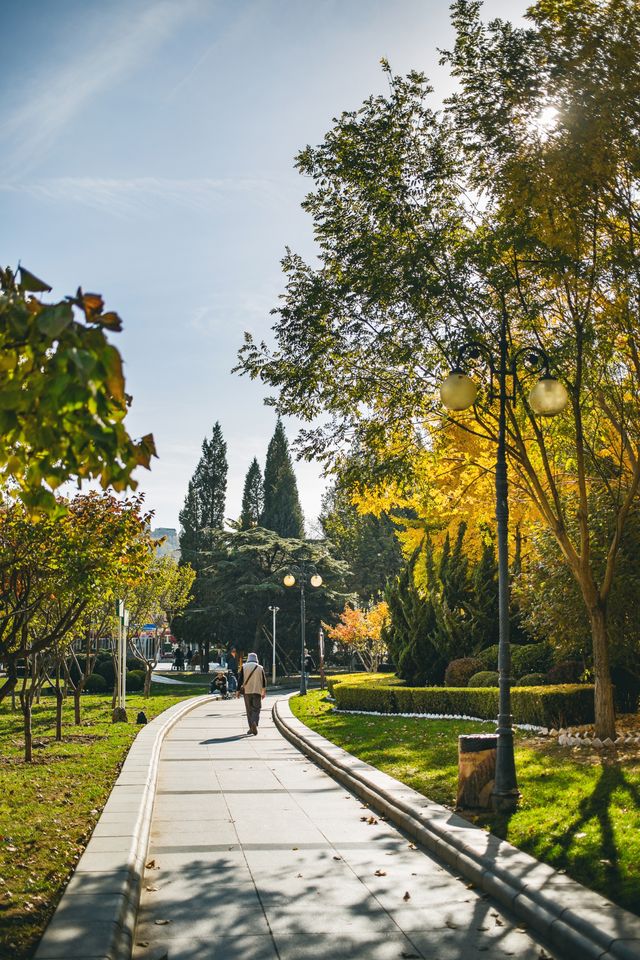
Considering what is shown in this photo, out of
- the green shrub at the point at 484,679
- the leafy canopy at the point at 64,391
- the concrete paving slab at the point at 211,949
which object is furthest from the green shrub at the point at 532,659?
the leafy canopy at the point at 64,391

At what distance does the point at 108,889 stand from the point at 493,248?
9.80 metres

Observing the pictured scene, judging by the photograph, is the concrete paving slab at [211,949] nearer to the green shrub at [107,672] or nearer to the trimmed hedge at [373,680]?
the trimmed hedge at [373,680]

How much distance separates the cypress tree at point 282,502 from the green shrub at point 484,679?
48.2 meters

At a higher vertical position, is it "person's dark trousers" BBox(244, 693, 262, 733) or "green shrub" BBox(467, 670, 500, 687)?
A: "green shrub" BBox(467, 670, 500, 687)

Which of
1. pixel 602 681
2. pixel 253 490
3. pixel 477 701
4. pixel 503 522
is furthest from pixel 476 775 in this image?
pixel 253 490

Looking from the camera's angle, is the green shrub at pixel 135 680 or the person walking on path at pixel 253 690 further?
the green shrub at pixel 135 680

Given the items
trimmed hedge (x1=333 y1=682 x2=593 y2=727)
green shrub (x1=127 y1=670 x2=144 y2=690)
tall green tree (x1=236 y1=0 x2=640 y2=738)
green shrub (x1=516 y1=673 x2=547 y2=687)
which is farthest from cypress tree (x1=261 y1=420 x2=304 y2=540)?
tall green tree (x1=236 y1=0 x2=640 y2=738)

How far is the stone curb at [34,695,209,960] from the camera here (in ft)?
17.5

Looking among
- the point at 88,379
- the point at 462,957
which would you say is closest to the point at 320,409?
the point at 462,957

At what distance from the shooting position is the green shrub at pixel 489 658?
76.9 ft

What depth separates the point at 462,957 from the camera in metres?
5.63

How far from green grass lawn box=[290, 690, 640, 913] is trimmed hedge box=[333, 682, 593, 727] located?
0.75 metres

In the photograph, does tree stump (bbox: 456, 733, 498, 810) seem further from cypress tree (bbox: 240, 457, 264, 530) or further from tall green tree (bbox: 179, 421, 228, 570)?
cypress tree (bbox: 240, 457, 264, 530)

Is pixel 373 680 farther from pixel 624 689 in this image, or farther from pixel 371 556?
pixel 371 556
